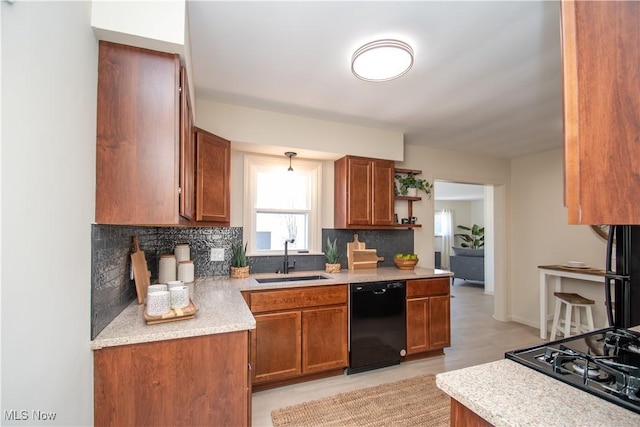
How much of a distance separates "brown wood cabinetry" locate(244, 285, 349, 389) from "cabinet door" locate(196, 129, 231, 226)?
0.74m

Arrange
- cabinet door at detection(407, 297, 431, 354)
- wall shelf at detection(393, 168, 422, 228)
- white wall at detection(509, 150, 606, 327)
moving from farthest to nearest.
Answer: white wall at detection(509, 150, 606, 327), wall shelf at detection(393, 168, 422, 228), cabinet door at detection(407, 297, 431, 354)

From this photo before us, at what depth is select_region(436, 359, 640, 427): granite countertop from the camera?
0.69m

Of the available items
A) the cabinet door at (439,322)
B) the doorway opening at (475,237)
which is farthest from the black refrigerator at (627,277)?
the doorway opening at (475,237)

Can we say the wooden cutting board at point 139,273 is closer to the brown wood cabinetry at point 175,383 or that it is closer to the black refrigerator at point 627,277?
the brown wood cabinetry at point 175,383

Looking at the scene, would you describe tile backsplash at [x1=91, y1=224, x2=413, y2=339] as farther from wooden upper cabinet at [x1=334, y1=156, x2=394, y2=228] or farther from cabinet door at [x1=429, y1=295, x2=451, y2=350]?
cabinet door at [x1=429, y1=295, x2=451, y2=350]

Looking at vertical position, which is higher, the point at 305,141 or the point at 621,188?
the point at 305,141

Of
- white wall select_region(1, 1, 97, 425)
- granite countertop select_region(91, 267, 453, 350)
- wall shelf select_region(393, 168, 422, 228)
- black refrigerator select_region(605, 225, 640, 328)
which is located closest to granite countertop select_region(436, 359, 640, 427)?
black refrigerator select_region(605, 225, 640, 328)

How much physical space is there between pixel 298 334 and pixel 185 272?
1123 mm

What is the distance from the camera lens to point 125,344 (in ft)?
4.28

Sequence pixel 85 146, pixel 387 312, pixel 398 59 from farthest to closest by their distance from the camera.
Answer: pixel 387 312, pixel 398 59, pixel 85 146

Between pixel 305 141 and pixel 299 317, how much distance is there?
1.72 m

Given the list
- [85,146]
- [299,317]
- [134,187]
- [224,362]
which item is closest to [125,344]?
[224,362]

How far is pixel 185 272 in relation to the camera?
2516 millimetres

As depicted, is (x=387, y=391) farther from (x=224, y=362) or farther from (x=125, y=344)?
(x=125, y=344)
